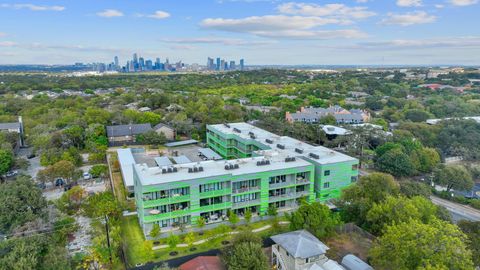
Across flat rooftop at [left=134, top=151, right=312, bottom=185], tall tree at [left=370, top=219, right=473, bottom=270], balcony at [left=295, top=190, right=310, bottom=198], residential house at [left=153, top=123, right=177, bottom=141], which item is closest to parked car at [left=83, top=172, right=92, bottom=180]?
flat rooftop at [left=134, top=151, right=312, bottom=185]

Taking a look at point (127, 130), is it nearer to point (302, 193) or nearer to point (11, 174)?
Result: point (11, 174)

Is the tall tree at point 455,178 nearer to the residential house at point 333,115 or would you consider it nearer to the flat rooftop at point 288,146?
the flat rooftop at point 288,146

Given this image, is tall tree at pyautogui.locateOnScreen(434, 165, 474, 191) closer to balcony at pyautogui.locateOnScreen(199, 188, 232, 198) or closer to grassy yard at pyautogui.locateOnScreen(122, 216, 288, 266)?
grassy yard at pyautogui.locateOnScreen(122, 216, 288, 266)

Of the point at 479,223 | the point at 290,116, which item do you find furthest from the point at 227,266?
the point at 290,116

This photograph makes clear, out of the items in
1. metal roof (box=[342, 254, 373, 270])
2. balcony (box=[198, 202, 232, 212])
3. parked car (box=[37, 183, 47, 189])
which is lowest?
parked car (box=[37, 183, 47, 189])

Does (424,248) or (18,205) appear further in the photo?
(18,205)

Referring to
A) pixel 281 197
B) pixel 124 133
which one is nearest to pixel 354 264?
pixel 281 197
